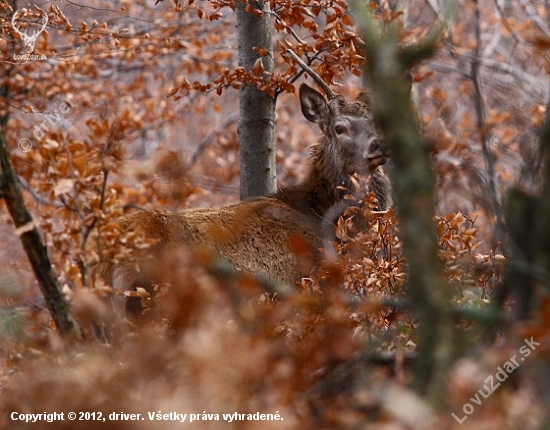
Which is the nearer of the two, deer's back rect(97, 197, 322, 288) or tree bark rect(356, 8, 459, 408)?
tree bark rect(356, 8, 459, 408)

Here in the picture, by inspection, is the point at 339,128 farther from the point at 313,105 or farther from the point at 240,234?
the point at 240,234

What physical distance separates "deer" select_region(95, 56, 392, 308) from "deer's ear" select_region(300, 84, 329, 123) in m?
0.01

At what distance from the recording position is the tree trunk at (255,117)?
876 cm

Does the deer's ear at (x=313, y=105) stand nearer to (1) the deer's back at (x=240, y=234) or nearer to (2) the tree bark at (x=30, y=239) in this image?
(1) the deer's back at (x=240, y=234)

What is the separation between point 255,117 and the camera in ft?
29.1

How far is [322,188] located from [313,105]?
3.25 ft

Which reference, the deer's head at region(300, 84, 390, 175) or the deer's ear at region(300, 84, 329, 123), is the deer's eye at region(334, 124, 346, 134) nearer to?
the deer's head at region(300, 84, 390, 175)

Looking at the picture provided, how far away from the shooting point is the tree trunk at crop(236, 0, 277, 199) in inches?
345

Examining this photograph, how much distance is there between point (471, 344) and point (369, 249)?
9.38ft

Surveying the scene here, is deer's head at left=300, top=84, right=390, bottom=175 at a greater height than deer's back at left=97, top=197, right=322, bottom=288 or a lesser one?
greater

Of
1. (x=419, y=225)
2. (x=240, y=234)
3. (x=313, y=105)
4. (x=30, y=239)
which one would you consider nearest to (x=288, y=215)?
(x=240, y=234)

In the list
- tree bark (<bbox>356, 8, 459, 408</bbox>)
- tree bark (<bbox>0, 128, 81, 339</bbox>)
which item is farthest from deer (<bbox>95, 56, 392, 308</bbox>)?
tree bark (<bbox>356, 8, 459, 408</bbox>)

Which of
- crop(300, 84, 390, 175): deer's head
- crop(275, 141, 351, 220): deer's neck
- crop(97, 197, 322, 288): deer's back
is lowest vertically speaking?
crop(97, 197, 322, 288): deer's back

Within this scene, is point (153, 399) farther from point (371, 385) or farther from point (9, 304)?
point (9, 304)
